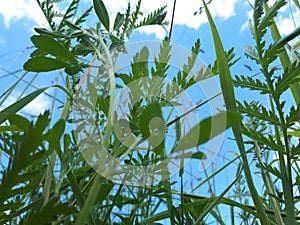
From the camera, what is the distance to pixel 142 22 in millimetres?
512

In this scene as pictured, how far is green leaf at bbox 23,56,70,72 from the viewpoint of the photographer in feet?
1.26

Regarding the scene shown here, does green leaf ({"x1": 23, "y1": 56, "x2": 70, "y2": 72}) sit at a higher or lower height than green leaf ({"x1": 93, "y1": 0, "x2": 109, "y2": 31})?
lower

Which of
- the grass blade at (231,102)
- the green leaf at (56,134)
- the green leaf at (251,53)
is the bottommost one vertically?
the green leaf at (56,134)

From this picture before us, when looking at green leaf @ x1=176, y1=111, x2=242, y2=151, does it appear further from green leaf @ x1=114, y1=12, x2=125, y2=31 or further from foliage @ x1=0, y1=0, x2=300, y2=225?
green leaf @ x1=114, y1=12, x2=125, y2=31

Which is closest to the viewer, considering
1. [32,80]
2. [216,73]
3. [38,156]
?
[38,156]

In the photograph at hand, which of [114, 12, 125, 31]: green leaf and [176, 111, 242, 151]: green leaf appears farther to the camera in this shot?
[114, 12, 125, 31]: green leaf

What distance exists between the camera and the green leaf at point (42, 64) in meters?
0.38

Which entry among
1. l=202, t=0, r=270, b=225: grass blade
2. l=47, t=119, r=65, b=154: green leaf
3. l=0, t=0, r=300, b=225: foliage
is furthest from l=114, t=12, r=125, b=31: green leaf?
l=47, t=119, r=65, b=154: green leaf

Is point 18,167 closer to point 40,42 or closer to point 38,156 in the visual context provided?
point 38,156

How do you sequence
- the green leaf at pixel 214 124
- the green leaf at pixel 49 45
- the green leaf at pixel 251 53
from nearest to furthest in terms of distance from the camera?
the green leaf at pixel 214 124
the green leaf at pixel 49 45
the green leaf at pixel 251 53

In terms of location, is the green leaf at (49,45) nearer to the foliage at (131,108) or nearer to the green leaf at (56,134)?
the foliage at (131,108)

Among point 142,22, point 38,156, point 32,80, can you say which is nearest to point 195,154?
point 38,156

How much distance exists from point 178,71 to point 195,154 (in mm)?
140

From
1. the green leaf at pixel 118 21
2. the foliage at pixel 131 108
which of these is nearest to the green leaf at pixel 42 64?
the foliage at pixel 131 108
